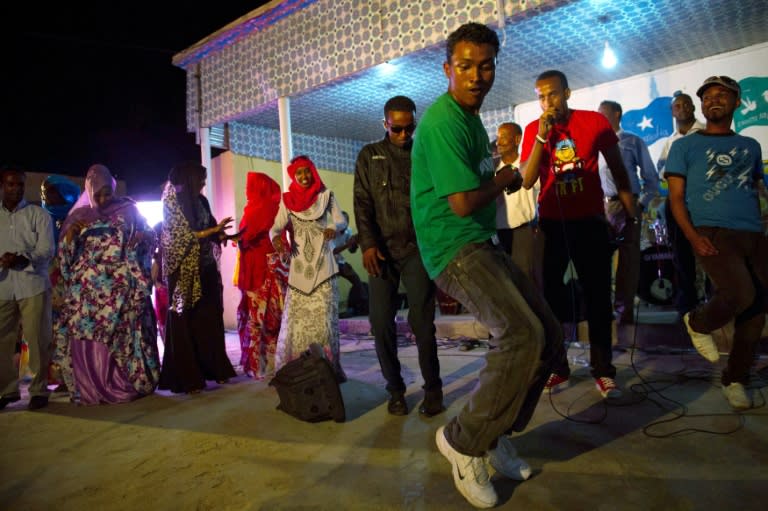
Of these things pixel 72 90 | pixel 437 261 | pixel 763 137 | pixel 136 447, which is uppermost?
pixel 72 90

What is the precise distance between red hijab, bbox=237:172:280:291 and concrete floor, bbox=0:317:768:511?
1456 millimetres

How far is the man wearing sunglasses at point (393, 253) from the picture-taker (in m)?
3.26

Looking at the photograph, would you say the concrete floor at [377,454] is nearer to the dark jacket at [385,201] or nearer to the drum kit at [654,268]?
the dark jacket at [385,201]

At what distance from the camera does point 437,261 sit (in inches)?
85.7

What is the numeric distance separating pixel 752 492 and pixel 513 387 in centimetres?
95

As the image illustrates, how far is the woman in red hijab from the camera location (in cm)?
511

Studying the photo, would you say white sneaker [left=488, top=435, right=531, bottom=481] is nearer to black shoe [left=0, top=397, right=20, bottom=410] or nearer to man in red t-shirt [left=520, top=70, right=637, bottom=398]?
man in red t-shirt [left=520, top=70, right=637, bottom=398]

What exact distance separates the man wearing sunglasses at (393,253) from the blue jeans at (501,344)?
1156 mm

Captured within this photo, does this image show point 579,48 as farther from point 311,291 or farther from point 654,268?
point 311,291

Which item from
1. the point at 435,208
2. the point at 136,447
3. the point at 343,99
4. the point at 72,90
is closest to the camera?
the point at 435,208

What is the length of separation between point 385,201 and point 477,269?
145 cm

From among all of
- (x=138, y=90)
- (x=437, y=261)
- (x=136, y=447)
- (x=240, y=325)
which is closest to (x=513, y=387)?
(x=437, y=261)

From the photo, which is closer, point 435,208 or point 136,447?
point 435,208

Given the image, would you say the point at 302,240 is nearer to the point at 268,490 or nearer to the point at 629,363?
the point at 268,490
